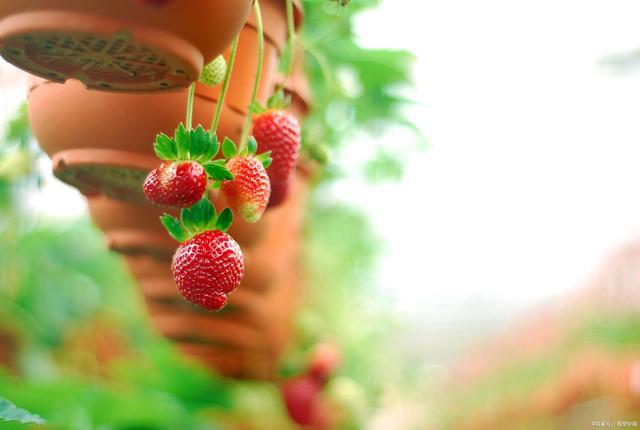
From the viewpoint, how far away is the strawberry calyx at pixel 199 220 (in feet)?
1.41

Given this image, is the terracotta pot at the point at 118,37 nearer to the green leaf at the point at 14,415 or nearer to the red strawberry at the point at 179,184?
the red strawberry at the point at 179,184

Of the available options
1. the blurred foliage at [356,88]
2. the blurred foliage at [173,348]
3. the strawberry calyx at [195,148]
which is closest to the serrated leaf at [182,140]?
the strawberry calyx at [195,148]

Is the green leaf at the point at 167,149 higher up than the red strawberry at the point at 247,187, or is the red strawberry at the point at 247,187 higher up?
the green leaf at the point at 167,149

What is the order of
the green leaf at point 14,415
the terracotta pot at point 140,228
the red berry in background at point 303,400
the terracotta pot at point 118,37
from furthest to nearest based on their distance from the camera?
the red berry in background at point 303,400, the terracotta pot at point 140,228, the green leaf at point 14,415, the terracotta pot at point 118,37

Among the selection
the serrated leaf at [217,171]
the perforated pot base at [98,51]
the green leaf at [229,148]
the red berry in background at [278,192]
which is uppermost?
the red berry in background at [278,192]

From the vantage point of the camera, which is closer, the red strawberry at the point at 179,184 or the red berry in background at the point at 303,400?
the red strawberry at the point at 179,184

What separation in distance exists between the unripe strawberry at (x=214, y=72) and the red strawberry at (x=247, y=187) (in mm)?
60

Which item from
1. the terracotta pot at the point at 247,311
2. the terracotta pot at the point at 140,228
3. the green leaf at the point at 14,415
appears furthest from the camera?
the terracotta pot at the point at 247,311

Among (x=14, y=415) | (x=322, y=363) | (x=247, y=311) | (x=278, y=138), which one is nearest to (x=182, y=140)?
(x=278, y=138)

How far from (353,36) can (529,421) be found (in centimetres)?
102

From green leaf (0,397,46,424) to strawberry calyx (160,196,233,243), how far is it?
174 mm

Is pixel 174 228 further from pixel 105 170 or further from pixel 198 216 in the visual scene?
pixel 105 170

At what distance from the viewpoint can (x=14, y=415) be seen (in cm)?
50

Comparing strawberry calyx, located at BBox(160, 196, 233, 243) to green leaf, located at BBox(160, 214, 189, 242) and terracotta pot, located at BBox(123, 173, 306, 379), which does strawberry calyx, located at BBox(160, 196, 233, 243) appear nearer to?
green leaf, located at BBox(160, 214, 189, 242)
